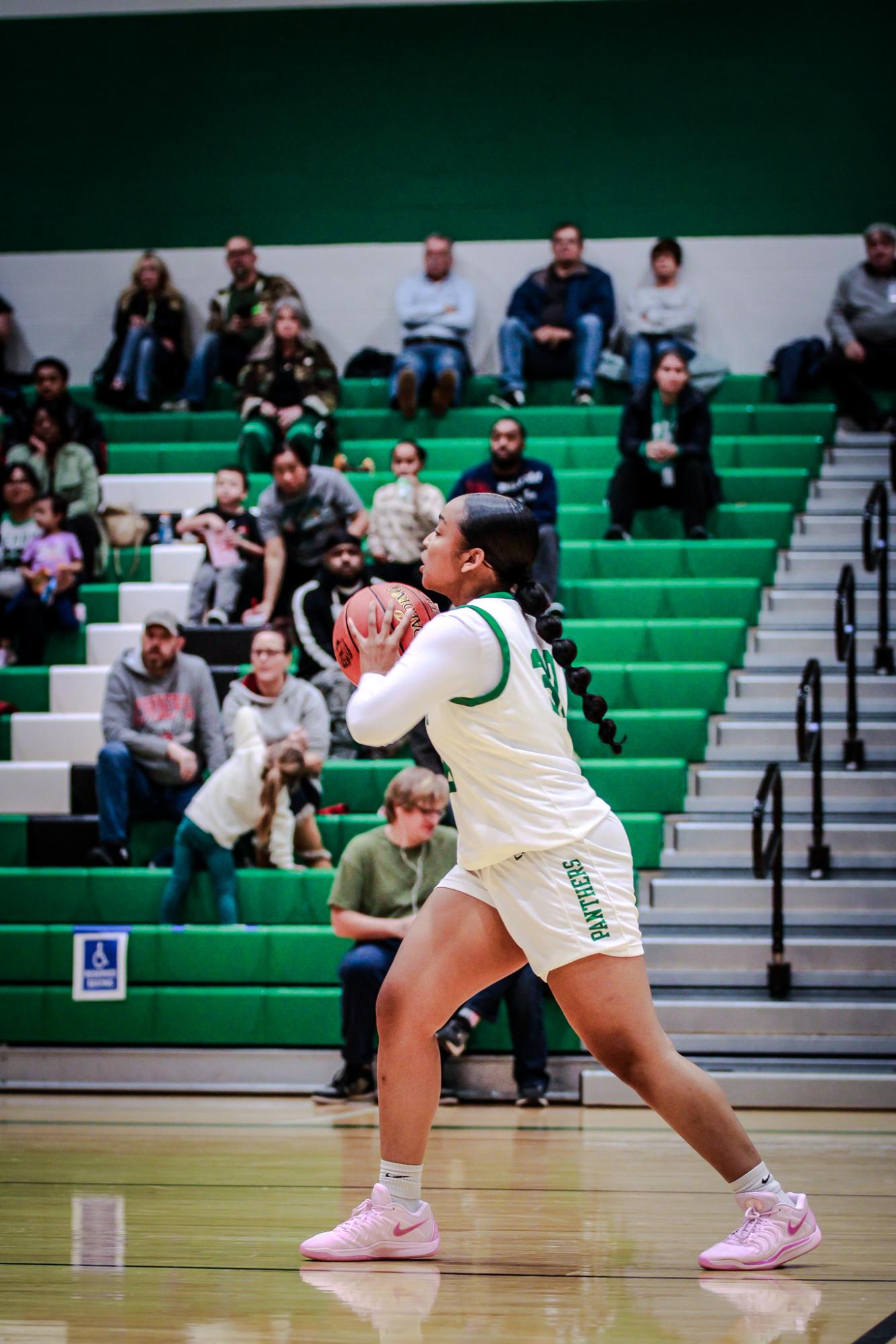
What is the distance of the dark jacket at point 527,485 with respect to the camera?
7627mm

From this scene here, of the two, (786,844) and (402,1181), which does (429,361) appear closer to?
(786,844)

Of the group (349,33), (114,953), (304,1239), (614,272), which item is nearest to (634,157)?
(614,272)

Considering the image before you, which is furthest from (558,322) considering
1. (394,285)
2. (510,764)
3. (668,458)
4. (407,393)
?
(510,764)

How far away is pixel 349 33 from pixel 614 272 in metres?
2.61

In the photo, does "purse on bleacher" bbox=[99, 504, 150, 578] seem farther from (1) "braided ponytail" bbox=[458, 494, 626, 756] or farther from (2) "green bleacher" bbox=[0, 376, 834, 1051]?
(1) "braided ponytail" bbox=[458, 494, 626, 756]

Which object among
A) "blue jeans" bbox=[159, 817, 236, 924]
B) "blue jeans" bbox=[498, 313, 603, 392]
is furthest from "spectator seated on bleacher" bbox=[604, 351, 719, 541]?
"blue jeans" bbox=[159, 817, 236, 924]

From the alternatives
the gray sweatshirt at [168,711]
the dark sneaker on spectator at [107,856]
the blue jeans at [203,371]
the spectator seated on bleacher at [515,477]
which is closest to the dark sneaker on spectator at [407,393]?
the blue jeans at [203,371]

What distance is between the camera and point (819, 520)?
28.0 ft

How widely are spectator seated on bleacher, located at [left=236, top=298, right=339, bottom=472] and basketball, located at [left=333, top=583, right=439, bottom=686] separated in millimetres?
6005

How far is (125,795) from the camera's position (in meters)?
6.65

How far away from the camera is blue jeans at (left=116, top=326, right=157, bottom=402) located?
10.2 m

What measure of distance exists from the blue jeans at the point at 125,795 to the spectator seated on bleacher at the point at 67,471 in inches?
84.2

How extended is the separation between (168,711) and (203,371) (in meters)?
4.06

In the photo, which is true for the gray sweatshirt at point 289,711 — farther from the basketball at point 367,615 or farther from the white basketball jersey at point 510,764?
the white basketball jersey at point 510,764
